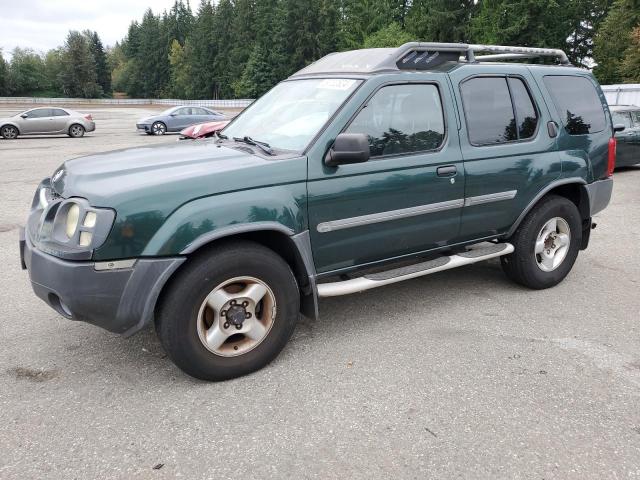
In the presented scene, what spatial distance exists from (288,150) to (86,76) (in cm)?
11401

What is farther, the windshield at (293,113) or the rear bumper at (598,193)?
the rear bumper at (598,193)

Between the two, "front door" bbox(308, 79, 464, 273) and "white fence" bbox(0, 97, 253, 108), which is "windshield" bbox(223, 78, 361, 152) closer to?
"front door" bbox(308, 79, 464, 273)

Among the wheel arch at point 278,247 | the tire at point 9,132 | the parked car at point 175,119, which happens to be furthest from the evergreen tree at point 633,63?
the wheel arch at point 278,247

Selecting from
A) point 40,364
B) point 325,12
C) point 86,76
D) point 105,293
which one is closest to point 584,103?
point 105,293

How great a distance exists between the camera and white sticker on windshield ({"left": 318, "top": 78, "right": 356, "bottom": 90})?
3.88 m

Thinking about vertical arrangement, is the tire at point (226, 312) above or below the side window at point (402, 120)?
below

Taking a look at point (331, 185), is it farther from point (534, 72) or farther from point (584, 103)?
point (584, 103)

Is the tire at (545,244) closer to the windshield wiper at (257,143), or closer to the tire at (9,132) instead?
the windshield wiper at (257,143)

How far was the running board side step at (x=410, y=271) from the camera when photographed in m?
3.70

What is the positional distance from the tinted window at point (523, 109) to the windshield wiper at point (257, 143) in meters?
2.16

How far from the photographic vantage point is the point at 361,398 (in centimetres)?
318

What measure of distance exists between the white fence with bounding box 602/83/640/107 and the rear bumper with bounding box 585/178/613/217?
22169 mm

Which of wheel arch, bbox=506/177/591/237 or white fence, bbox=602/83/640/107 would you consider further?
white fence, bbox=602/83/640/107

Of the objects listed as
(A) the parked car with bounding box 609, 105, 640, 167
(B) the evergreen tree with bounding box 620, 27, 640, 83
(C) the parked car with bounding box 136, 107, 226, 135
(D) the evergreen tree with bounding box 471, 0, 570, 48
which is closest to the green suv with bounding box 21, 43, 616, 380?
(A) the parked car with bounding box 609, 105, 640, 167
